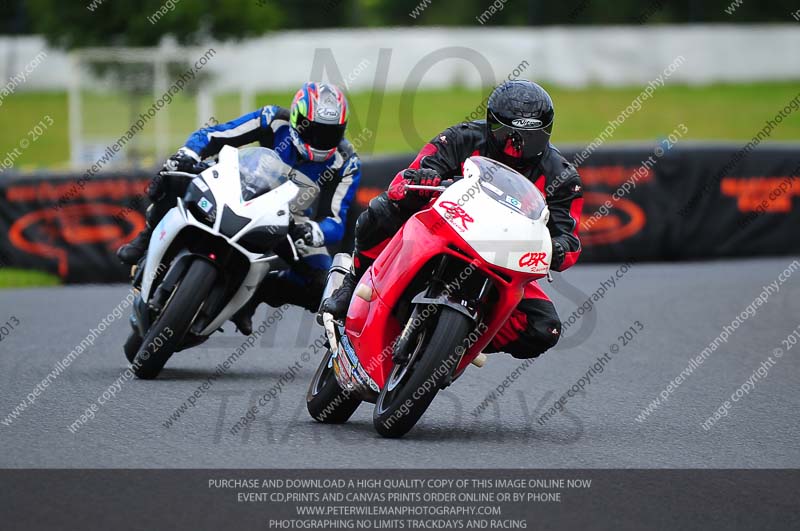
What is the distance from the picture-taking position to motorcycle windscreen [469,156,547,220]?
626 cm

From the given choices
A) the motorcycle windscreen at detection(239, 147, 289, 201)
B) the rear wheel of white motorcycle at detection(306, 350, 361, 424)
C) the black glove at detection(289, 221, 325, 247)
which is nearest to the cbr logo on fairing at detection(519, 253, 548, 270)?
the rear wheel of white motorcycle at detection(306, 350, 361, 424)

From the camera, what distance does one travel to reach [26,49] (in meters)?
32.0

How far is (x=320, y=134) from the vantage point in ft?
28.2

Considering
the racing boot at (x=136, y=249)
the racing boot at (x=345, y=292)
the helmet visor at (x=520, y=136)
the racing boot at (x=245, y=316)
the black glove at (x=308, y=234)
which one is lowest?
the racing boot at (x=245, y=316)

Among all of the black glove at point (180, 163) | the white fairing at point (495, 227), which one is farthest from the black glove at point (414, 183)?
the black glove at point (180, 163)

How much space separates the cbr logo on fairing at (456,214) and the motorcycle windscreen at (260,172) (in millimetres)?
2306

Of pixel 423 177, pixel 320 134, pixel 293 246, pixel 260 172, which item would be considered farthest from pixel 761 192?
pixel 423 177

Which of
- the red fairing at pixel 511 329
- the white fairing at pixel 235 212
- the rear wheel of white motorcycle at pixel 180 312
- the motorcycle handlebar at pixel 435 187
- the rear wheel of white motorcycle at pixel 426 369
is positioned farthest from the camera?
the white fairing at pixel 235 212

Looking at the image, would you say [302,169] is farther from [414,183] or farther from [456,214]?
[456,214]

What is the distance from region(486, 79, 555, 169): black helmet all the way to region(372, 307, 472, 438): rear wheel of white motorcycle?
42.7 inches

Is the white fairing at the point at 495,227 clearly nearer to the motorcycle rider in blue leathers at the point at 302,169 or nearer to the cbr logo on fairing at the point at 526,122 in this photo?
the cbr logo on fairing at the point at 526,122

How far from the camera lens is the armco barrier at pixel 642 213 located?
49.6 ft

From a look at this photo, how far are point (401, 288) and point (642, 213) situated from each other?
424 inches
